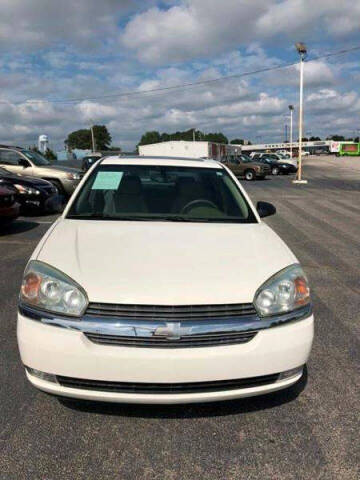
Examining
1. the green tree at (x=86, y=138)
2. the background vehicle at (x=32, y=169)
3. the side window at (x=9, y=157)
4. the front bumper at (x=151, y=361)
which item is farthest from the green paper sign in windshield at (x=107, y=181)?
the green tree at (x=86, y=138)

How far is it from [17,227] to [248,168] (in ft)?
68.9

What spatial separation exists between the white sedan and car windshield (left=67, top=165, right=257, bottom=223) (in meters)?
0.72

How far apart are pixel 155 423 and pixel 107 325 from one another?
2.37 feet

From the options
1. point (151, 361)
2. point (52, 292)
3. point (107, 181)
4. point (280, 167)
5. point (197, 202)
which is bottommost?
point (280, 167)

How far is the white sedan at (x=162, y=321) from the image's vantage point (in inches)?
85.7

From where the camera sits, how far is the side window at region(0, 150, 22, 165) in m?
12.7

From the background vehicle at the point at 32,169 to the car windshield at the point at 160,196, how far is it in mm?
9312

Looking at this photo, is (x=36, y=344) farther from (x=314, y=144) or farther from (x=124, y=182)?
(x=314, y=144)

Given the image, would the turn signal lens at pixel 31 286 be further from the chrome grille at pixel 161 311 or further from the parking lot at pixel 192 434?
the parking lot at pixel 192 434

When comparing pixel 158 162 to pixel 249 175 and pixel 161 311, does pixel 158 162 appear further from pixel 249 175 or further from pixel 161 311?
pixel 249 175

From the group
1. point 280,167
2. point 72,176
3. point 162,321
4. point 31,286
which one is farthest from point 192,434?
point 280,167

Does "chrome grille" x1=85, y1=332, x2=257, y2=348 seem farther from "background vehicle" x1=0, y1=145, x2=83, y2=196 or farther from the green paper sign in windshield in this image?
"background vehicle" x1=0, y1=145, x2=83, y2=196

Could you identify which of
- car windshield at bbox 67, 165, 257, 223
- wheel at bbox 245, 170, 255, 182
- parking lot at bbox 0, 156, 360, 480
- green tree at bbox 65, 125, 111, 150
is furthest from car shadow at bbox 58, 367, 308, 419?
green tree at bbox 65, 125, 111, 150

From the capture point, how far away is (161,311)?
2.21 metres
